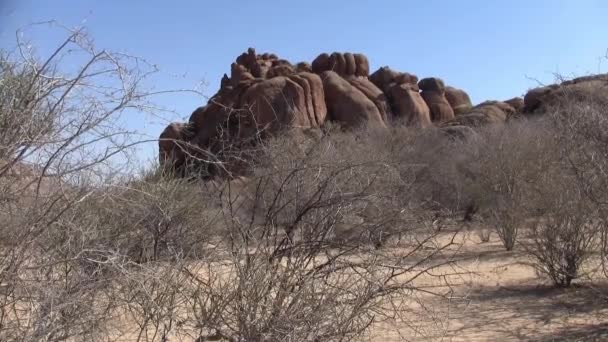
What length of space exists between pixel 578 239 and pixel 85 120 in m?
8.68

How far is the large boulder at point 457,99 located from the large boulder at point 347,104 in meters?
8.53

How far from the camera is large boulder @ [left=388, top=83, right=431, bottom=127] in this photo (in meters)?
44.7

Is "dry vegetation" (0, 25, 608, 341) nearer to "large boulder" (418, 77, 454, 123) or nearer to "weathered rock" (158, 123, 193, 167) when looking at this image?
"weathered rock" (158, 123, 193, 167)

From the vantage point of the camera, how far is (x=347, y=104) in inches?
1714

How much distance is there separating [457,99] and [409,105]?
21.5 ft

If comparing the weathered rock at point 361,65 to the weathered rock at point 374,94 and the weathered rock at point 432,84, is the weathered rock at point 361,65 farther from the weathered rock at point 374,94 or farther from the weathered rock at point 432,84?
the weathered rock at point 432,84

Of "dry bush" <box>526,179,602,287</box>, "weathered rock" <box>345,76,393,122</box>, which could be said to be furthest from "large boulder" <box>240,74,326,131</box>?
"dry bush" <box>526,179,602,287</box>

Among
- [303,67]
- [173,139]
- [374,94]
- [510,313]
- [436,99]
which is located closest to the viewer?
[173,139]

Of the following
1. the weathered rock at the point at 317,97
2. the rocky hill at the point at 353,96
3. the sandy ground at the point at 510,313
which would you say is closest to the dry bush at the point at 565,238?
the sandy ground at the point at 510,313

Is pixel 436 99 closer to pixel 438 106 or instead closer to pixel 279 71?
pixel 438 106

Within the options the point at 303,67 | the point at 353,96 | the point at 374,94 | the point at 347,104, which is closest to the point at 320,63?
the point at 303,67

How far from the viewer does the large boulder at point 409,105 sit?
44.7 metres

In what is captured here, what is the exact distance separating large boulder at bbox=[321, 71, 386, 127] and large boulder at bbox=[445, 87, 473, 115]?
28.0 ft

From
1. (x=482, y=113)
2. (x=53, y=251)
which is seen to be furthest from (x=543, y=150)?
(x=482, y=113)
